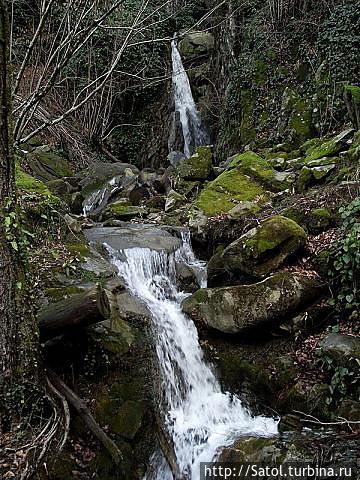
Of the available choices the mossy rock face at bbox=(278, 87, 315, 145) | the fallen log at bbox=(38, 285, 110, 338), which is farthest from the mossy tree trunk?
the mossy rock face at bbox=(278, 87, 315, 145)

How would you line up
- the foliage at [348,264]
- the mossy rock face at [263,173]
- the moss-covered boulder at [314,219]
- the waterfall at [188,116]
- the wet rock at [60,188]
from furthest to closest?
the waterfall at [188,116]
the wet rock at [60,188]
the mossy rock face at [263,173]
the moss-covered boulder at [314,219]
the foliage at [348,264]

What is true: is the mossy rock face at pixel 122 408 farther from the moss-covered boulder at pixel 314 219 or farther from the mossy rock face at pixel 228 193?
the mossy rock face at pixel 228 193

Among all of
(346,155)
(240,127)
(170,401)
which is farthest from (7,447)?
(240,127)

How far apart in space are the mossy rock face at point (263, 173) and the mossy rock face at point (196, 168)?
155 centimetres

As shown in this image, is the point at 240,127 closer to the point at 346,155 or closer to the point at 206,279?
the point at 346,155

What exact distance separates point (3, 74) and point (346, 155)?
5.70 m

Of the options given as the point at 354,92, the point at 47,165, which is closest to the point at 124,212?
the point at 47,165

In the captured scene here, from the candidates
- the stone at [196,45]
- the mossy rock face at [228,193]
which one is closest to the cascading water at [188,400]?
the mossy rock face at [228,193]

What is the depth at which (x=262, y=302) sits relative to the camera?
4.77 meters

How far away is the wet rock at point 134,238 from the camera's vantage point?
22.6 ft

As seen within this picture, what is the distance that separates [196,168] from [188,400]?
7587mm

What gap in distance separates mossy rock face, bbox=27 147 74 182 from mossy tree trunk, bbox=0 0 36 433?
9.04 m

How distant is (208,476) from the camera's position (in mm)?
3648

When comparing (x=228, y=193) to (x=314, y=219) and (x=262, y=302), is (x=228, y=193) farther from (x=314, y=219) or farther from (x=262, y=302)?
(x=262, y=302)
